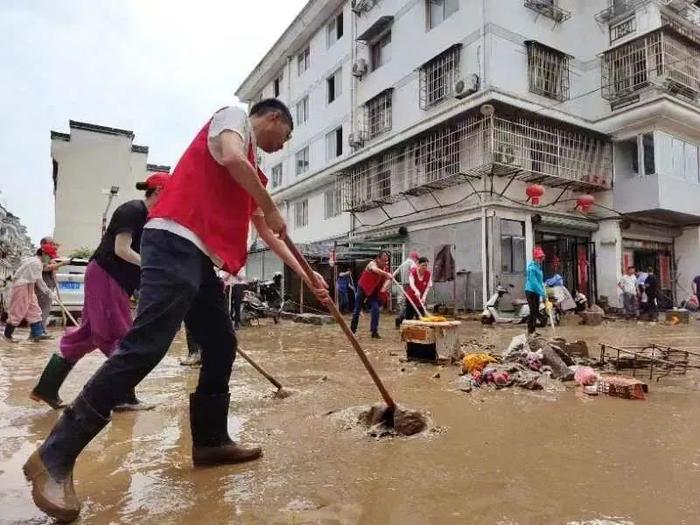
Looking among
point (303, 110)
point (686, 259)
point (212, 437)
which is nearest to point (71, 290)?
point (212, 437)

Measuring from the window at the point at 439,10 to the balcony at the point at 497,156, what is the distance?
399 centimetres

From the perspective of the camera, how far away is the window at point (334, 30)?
21.4 m

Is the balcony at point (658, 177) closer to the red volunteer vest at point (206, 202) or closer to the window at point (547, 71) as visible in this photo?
the window at point (547, 71)

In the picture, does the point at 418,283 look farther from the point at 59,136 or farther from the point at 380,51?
the point at 59,136

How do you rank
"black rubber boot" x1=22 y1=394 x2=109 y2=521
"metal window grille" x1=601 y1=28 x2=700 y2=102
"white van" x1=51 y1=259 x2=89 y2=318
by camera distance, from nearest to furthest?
"black rubber boot" x1=22 y1=394 x2=109 y2=521, "white van" x1=51 y1=259 x2=89 y2=318, "metal window grille" x1=601 y1=28 x2=700 y2=102

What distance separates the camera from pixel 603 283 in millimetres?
15734

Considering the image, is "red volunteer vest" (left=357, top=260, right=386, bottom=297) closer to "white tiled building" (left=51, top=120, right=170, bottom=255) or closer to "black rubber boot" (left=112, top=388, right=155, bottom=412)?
"black rubber boot" (left=112, top=388, right=155, bottom=412)

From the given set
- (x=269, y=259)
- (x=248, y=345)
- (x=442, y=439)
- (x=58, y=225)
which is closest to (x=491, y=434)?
(x=442, y=439)

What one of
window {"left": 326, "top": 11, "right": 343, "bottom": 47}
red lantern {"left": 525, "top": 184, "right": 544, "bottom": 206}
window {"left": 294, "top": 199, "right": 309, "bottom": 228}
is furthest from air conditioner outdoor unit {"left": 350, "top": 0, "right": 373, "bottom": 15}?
red lantern {"left": 525, "top": 184, "right": 544, "bottom": 206}

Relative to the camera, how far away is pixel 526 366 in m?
4.55

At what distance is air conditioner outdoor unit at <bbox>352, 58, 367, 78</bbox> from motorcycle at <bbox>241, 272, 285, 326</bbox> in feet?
29.2

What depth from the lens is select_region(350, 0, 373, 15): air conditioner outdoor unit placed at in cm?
1906

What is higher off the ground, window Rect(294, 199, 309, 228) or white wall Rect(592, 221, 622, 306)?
window Rect(294, 199, 309, 228)

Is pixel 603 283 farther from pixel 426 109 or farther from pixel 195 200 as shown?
pixel 195 200
